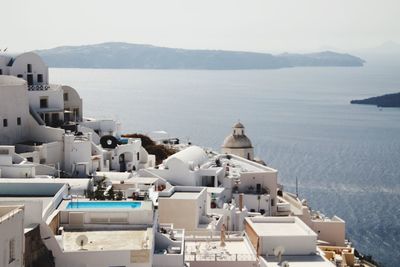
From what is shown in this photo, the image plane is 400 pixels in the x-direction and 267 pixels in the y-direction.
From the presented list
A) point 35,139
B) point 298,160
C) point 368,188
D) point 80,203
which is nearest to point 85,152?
point 35,139

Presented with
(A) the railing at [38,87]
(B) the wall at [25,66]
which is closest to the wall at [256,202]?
(A) the railing at [38,87]

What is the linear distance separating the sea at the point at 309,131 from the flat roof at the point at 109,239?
26.2 metres

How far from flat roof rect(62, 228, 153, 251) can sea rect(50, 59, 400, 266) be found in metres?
26.2

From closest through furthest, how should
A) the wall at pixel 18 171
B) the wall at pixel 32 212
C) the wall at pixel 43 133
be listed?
the wall at pixel 32 212
the wall at pixel 18 171
the wall at pixel 43 133

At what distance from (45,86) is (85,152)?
18.2 ft

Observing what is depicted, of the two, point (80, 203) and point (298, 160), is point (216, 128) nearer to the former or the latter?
point (298, 160)

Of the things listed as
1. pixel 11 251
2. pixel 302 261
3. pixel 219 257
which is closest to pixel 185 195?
pixel 219 257

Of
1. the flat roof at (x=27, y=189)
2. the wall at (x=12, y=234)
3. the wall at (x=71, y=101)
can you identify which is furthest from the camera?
the wall at (x=71, y=101)

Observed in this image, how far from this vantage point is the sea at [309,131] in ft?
172

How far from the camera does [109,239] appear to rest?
16.3m

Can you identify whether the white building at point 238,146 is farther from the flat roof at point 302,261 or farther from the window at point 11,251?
the window at point 11,251

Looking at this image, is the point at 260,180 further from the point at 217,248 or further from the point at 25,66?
the point at 25,66

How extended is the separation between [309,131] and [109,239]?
8714 cm

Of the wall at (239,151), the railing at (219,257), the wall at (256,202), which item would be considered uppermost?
the railing at (219,257)
